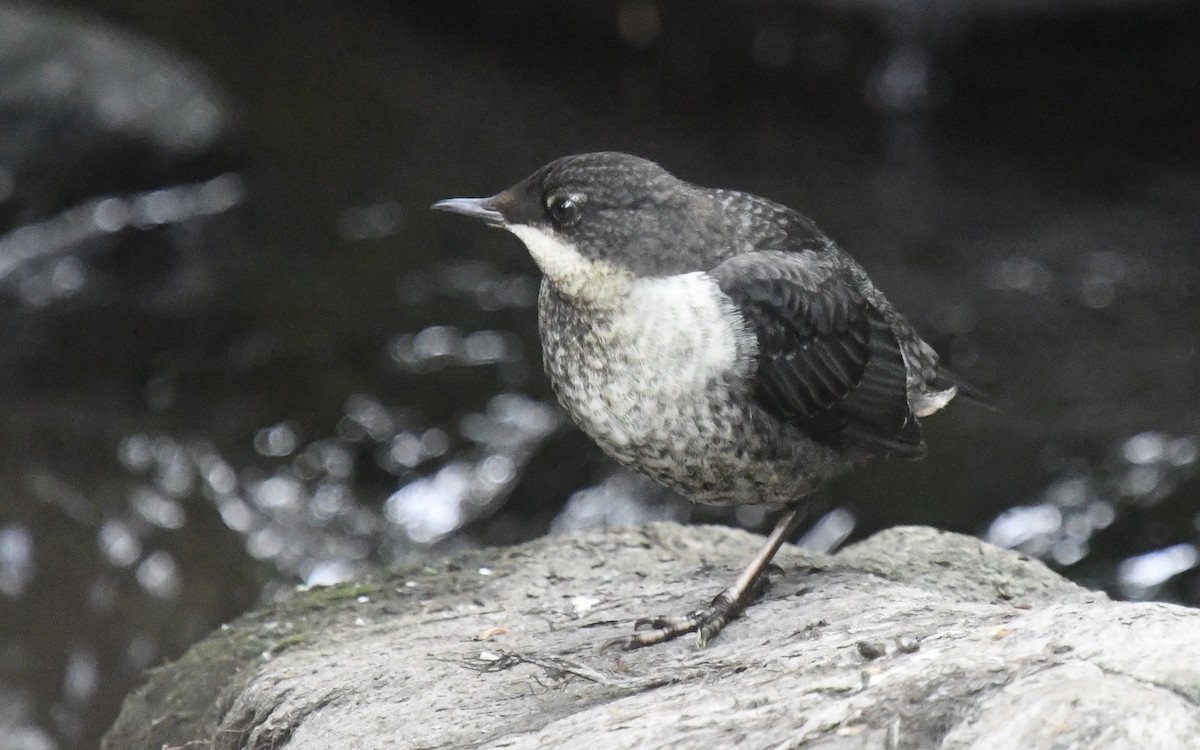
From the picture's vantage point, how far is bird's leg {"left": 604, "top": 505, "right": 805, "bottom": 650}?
322 cm

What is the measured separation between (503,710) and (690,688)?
415 millimetres

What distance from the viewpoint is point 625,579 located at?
152 inches

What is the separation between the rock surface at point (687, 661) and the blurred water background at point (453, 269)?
162 cm

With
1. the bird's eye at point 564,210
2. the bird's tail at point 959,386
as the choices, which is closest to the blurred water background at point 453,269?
the bird's tail at point 959,386

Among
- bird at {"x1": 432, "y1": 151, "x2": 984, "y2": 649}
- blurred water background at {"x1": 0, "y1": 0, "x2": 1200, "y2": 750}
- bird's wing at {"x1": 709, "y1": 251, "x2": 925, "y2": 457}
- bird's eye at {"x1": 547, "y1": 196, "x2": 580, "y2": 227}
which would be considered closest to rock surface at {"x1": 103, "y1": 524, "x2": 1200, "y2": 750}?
bird at {"x1": 432, "y1": 151, "x2": 984, "y2": 649}

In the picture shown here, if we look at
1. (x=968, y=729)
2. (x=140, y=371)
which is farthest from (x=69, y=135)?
(x=968, y=729)

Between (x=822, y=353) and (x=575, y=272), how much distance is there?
637mm

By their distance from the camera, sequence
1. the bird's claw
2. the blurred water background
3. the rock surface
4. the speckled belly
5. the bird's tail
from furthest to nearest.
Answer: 1. the blurred water background
2. the bird's tail
3. the bird's claw
4. the speckled belly
5. the rock surface

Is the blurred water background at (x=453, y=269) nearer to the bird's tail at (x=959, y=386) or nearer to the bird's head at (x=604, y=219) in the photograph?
the bird's tail at (x=959, y=386)

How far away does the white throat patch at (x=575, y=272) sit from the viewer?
317 centimetres

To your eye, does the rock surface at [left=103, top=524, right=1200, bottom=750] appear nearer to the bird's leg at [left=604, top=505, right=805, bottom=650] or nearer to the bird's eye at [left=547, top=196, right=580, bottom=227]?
the bird's leg at [left=604, top=505, right=805, bottom=650]

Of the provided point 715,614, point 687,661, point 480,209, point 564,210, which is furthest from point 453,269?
point 687,661

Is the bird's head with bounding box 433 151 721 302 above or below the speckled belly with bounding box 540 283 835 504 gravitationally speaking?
above

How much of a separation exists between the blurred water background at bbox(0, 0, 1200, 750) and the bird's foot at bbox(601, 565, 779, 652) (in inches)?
98.2
